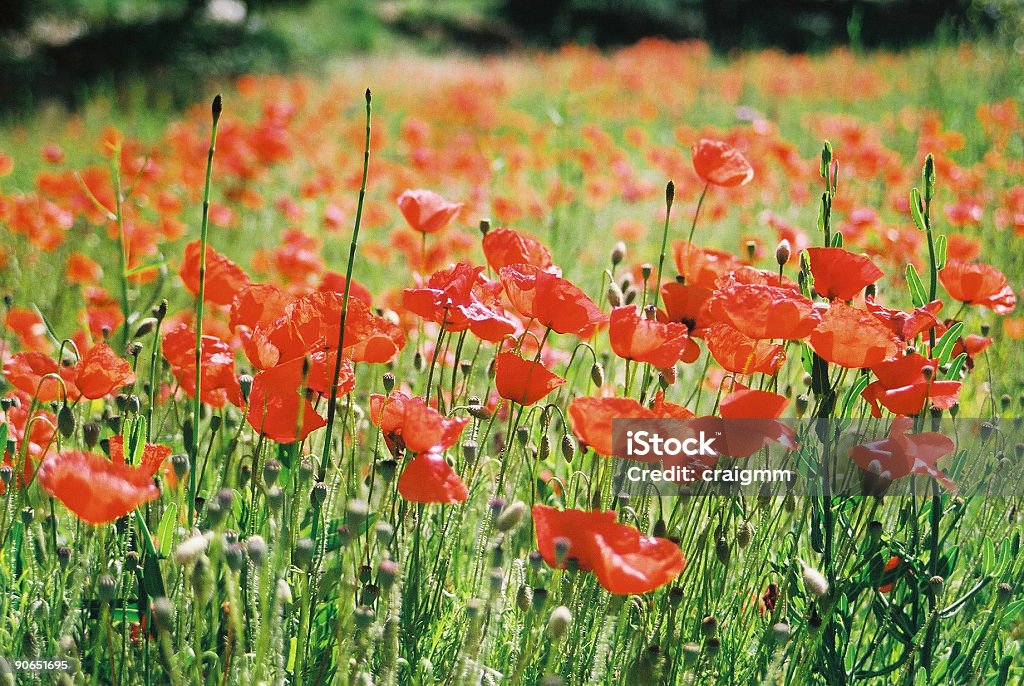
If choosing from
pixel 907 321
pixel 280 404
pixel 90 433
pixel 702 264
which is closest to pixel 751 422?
pixel 907 321

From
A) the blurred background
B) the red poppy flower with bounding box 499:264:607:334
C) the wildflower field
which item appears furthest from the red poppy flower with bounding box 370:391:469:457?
the blurred background

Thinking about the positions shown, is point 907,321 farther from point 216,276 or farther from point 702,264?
point 216,276

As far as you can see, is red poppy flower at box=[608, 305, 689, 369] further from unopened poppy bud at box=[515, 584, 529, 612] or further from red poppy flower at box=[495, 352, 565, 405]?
unopened poppy bud at box=[515, 584, 529, 612]

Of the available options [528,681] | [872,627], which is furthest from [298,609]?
[872,627]

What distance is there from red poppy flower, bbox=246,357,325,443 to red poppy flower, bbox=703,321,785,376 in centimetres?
63

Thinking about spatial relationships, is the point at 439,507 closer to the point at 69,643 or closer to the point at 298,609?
the point at 298,609

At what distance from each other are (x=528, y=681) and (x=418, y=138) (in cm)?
386

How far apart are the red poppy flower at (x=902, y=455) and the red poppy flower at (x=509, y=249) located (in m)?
0.63

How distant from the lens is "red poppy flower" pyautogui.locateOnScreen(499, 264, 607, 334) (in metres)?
1.45

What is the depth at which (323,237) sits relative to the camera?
4.99 metres

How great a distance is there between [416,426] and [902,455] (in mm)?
681

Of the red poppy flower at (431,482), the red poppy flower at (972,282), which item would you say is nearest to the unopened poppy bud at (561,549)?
the red poppy flower at (431,482)

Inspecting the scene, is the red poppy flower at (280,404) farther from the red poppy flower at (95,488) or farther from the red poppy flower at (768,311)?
the red poppy flower at (768,311)

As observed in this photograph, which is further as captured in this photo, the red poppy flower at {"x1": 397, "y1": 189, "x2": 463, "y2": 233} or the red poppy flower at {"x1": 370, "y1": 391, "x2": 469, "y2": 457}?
the red poppy flower at {"x1": 397, "y1": 189, "x2": 463, "y2": 233}
